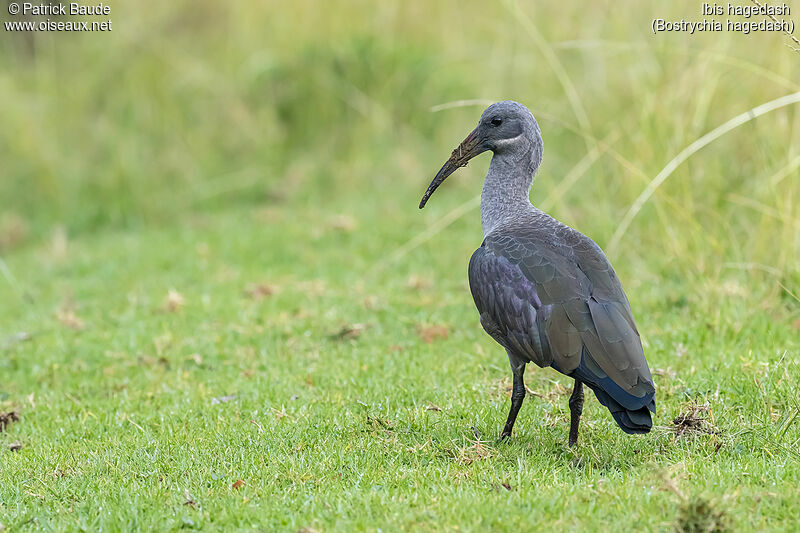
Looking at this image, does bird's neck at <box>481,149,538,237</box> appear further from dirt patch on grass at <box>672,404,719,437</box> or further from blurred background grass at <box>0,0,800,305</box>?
blurred background grass at <box>0,0,800,305</box>

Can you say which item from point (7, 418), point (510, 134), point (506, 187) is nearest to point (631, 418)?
point (506, 187)

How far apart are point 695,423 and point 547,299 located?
1094 millimetres

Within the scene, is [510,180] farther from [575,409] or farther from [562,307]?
[575,409]

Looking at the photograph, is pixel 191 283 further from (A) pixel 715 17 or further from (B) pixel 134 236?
(A) pixel 715 17

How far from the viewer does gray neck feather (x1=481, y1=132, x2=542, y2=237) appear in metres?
5.36

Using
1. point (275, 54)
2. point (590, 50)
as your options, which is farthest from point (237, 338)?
point (275, 54)

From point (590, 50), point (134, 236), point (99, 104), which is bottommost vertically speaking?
point (134, 236)

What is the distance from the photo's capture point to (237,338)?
7418 millimetres

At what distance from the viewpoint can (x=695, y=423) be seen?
485cm

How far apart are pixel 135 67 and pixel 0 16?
3620 mm

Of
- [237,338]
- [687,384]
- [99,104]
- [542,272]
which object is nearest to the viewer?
[542,272]

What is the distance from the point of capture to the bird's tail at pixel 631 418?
4.12 metres

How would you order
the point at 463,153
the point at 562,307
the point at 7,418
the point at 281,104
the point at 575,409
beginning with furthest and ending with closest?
1. the point at 281,104
2. the point at 7,418
3. the point at 463,153
4. the point at 575,409
5. the point at 562,307

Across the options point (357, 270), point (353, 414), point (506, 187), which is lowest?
point (357, 270)
